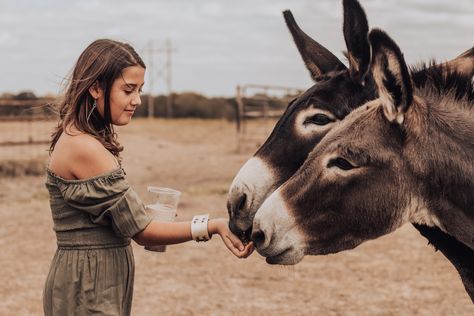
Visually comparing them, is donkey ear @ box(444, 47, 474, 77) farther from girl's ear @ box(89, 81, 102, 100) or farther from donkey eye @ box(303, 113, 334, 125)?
girl's ear @ box(89, 81, 102, 100)

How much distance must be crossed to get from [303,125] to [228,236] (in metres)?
0.76

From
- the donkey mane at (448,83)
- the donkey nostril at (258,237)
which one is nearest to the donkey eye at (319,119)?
the donkey mane at (448,83)

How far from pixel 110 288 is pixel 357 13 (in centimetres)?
162

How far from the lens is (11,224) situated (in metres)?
9.89

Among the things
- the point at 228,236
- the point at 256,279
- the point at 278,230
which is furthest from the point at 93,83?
the point at 256,279

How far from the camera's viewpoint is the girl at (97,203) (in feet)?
9.33

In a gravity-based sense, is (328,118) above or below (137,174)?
above

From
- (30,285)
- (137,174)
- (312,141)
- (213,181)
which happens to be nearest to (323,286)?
(30,285)

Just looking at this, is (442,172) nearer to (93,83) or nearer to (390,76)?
(390,76)

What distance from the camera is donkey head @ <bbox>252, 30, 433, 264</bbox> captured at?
2.75 metres

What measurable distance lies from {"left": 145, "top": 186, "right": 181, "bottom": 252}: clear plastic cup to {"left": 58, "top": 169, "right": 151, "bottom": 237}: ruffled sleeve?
15 cm

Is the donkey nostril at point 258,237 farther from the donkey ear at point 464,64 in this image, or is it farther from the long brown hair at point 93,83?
the donkey ear at point 464,64

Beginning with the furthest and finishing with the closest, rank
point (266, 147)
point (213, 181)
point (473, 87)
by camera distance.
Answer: point (213, 181) → point (266, 147) → point (473, 87)

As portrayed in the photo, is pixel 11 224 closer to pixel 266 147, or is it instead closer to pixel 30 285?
pixel 30 285
